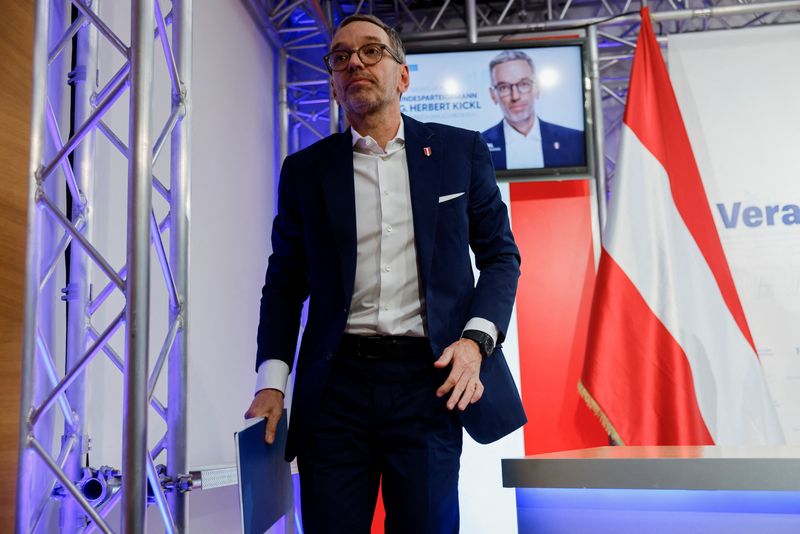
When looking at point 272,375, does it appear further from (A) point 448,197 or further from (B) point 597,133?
(B) point 597,133

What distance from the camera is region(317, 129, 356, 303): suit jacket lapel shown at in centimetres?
157

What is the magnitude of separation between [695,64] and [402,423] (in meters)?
3.17

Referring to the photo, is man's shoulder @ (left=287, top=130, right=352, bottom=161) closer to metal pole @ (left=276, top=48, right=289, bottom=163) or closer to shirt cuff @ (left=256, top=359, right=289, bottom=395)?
shirt cuff @ (left=256, top=359, right=289, bottom=395)

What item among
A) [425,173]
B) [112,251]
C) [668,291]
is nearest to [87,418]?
[112,251]

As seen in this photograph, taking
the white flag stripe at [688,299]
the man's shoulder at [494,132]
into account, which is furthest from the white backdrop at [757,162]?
the man's shoulder at [494,132]

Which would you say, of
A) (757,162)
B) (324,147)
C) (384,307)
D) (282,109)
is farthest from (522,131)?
(384,307)

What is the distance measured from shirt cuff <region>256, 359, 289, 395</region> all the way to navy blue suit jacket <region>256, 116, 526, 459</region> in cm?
2

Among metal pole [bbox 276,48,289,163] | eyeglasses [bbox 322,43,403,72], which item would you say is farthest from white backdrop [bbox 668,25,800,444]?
eyeglasses [bbox 322,43,403,72]

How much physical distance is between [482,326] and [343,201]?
1.22ft

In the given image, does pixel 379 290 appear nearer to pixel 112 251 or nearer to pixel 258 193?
pixel 112 251

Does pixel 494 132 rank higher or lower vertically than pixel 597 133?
lower

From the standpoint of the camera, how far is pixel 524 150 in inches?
158

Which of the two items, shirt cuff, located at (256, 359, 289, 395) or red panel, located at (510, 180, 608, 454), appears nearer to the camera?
shirt cuff, located at (256, 359, 289, 395)

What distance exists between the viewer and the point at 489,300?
5.11 ft
